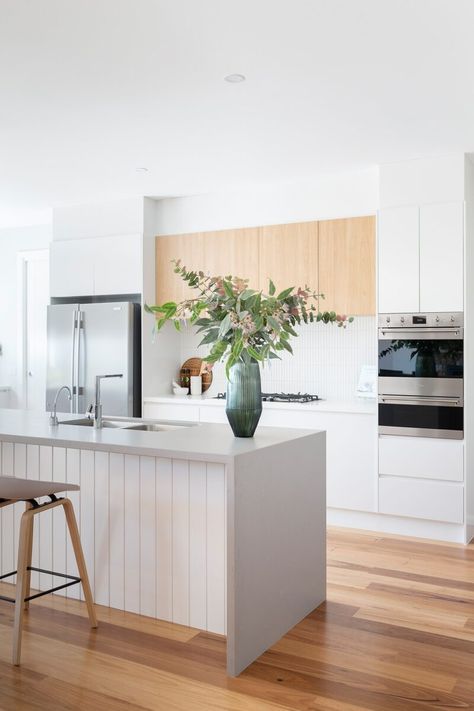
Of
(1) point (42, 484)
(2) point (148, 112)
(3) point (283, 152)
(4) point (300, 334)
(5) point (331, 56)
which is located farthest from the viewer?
(4) point (300, 334)

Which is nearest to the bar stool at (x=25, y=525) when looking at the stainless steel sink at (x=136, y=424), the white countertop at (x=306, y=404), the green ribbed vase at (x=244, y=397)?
the green ribbed vase at (x=244, y=397)

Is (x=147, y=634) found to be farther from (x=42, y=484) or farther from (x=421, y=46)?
(x=421, y=46)

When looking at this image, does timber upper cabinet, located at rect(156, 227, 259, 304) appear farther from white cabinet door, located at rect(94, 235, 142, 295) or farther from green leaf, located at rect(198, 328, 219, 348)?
green leaf, located at rect(198, 328, 219, 348)

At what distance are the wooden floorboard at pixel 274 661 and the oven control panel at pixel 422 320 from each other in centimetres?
174

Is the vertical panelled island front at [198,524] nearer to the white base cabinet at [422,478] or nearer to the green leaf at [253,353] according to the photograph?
the green leaf at [253,353]

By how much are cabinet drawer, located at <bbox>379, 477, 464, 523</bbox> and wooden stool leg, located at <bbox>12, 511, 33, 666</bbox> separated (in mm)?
2718

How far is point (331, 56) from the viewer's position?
3000mm

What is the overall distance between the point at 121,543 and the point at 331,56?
2.41m

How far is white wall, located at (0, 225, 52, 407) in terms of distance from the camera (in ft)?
23.2

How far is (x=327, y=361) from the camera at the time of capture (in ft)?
17.9

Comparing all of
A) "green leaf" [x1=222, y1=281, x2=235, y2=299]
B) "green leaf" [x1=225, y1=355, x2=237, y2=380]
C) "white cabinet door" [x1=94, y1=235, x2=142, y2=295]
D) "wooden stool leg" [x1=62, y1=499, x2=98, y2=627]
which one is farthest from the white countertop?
"wooden stool leg" [x1=62, y1=499, x2=98, y2=627]

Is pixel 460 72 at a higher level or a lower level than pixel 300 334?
higher

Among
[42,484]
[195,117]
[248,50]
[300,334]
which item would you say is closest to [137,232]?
[300,334]

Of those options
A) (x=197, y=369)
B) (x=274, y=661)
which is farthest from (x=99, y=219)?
(x=274, y=661)
